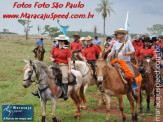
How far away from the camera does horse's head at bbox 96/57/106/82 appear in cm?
669

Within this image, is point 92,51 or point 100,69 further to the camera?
point 92,51

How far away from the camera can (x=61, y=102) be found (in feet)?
34.1

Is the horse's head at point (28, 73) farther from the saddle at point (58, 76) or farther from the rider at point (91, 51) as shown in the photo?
the rider at point (91, 51)

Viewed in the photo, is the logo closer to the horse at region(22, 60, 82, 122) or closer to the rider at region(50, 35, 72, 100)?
the horse at region(22, 60, 82, 122)

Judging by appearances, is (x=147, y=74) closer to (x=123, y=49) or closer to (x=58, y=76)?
(x=123, y=49)

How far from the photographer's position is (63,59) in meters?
7.71

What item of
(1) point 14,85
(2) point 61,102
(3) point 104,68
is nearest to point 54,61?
(3) point 104,68

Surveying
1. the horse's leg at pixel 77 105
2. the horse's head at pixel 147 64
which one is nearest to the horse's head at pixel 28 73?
the horse's leg at pixel 77 105

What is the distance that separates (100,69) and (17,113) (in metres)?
3.61

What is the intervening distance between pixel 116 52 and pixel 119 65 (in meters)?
0.43

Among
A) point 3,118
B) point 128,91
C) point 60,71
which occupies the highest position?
point 60,71

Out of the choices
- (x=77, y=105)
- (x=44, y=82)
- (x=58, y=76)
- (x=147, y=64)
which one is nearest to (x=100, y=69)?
(x=58, y=76)

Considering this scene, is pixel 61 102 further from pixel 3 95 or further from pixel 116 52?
pixel 116 52

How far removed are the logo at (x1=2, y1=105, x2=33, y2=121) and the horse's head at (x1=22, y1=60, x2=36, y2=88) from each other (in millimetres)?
1799
